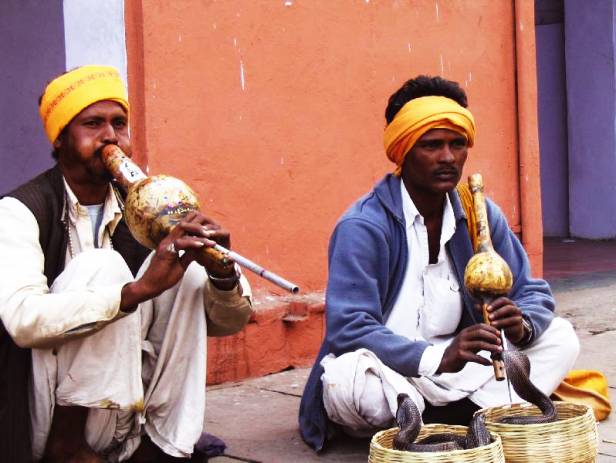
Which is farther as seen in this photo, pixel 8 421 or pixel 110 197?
pixel 110 197

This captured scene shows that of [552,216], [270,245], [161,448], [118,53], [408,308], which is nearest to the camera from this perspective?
[161,448]

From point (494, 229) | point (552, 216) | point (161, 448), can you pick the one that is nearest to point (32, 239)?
point (161, 448)

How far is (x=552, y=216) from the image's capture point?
10188 mm

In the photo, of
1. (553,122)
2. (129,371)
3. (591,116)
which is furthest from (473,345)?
(553,122)

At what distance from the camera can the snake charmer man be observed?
292 cm

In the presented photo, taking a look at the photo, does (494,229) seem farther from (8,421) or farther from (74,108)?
(8,421)

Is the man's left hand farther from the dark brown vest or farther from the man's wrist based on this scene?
the man's wrist

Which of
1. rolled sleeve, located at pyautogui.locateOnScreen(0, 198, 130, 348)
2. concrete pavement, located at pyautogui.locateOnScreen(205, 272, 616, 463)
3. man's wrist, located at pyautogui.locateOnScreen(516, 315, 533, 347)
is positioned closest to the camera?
rolled sleeve, located at pyautogui.locateOnScreen(0, 198, 130, 348)

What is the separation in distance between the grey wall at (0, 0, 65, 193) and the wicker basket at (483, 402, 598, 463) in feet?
7.72

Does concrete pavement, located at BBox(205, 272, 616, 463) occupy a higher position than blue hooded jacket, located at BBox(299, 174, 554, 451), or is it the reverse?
blue hooded jacket, located at BBox(299, 174, 554, 451)

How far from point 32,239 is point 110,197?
33 cm

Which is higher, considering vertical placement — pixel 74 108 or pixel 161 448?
pixel 74 108

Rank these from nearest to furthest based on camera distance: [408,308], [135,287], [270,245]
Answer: [135,287], [408,308], [270,245]

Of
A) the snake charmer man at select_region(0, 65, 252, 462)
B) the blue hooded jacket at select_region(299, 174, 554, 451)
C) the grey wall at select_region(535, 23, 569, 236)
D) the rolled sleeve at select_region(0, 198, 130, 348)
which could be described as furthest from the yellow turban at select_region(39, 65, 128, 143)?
the grey wall at select_region(535, 23, 569, 236)
